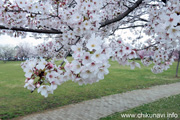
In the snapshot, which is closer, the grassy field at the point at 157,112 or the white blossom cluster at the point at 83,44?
the white blossom cluster at the point at 83,44

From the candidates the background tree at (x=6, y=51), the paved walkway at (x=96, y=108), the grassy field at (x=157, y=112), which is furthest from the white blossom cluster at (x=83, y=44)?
the background tree at (x=6, y=51)

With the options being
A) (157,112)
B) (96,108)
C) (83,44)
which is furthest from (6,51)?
(83,44)

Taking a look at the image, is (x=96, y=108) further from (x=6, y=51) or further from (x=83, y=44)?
(x=6, y=51)

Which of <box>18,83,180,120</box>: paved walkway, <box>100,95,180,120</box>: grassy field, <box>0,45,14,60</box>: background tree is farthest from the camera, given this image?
<box>0,45,14,60</box>: background tree

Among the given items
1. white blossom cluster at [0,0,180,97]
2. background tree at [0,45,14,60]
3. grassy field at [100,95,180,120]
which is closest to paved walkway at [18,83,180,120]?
grassy field at [100,95,180,120]

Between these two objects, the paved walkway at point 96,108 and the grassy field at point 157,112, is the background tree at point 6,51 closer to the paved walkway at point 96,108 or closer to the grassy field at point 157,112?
the paved walkway at point 96,108

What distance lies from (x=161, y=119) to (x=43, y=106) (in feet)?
12.3

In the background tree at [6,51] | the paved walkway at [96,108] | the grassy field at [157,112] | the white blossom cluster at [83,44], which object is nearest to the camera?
the white blossom cluster at [83,44]

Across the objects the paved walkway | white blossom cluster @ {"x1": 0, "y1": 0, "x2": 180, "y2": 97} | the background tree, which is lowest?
the background tree

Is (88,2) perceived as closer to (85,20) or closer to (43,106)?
(85,20)

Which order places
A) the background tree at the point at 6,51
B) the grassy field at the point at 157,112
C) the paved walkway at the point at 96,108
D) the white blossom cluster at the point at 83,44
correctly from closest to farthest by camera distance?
the white blossom cluster at the point at 83,44 → the grassy field at the point at 157,112 → the paved walkway at the point at 96,108 → the background tree at the point at 6,51

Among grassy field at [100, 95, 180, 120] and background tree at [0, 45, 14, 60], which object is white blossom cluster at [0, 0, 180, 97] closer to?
grassy field at [100, 95, 180, 120]

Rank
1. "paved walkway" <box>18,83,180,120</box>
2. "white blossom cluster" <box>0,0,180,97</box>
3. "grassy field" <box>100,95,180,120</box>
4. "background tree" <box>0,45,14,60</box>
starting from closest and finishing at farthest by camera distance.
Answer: "white blossom cluster" <box>0,0,180,97</box> → "grassy field" <box>100,95,180,120</box> → "paved walkway" <box>18,83,180,120</box> → "background tree" <box>0,45,14,60</box>

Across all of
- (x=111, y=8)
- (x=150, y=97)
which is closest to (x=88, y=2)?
(x=111, y=8)
